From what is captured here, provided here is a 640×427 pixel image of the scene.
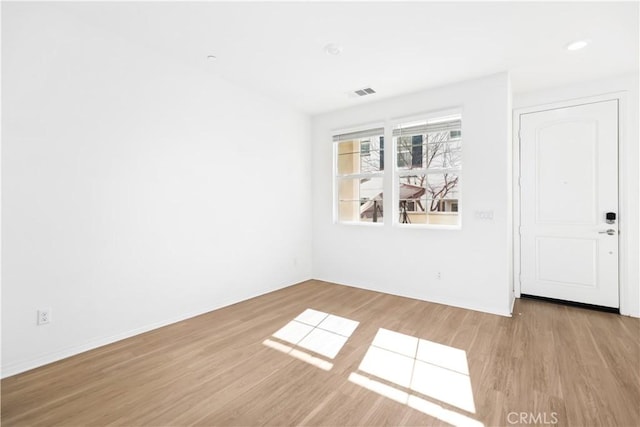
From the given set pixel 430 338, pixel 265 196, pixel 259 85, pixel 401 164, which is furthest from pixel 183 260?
pixel 401 164

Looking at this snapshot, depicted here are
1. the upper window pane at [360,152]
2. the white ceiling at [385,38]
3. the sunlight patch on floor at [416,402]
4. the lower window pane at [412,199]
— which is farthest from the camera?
the upper window pane at [360,152]

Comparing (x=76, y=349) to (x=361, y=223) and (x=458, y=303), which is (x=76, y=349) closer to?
(x=361, y=223)

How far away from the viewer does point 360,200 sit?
15.4ft

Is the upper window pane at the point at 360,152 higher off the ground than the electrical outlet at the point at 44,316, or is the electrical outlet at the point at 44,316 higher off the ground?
the upper window pane at the point at 360,152

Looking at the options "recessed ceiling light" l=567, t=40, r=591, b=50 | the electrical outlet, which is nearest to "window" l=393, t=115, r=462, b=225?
"recessed ceiling light" l=567, t=40, r=591, b=50

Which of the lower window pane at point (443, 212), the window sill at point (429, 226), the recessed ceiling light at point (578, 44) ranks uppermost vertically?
the recessed ceiling light at point (578, 44)

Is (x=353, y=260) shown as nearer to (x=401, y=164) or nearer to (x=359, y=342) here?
(x=401, y=164)

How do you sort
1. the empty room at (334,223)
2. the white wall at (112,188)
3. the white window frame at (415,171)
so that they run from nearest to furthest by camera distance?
the empty room at (334,223)
the white wall at (112,188)
the white window frame at (415,171)

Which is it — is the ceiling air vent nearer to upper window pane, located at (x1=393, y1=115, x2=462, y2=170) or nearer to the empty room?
the empty room

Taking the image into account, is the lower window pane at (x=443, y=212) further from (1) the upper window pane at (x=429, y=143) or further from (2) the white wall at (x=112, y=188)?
(2) the white wall at (x=112, y=188)

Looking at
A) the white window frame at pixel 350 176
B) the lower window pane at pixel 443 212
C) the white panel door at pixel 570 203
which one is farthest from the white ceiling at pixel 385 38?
the lower window pane at pixel 443 212

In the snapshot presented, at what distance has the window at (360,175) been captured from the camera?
4.46 meters

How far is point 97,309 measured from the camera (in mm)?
2564

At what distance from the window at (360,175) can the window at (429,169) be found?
329mm
